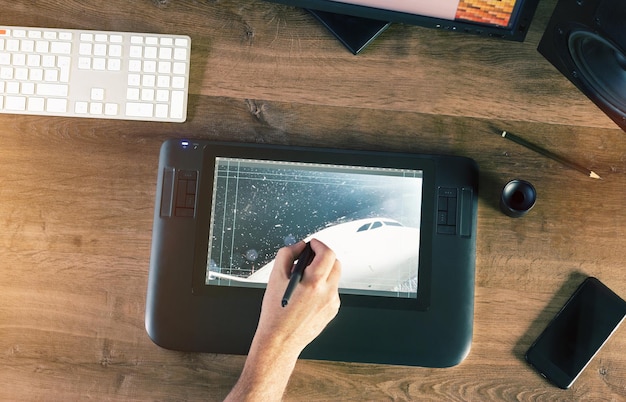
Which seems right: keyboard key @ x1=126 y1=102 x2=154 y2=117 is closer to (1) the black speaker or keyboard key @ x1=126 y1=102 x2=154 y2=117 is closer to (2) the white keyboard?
(2) the white keyboard

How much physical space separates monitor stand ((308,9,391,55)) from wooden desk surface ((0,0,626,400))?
0.02 metres

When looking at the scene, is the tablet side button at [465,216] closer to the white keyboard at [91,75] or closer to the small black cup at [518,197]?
the small black cup at [518,197]

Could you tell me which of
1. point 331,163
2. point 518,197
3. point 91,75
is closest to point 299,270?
point 331,163

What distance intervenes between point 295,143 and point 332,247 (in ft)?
0.61

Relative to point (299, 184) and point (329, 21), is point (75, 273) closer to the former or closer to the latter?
point (299, 184)

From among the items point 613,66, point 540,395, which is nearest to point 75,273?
point 540,395

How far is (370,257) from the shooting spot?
2.81 feet

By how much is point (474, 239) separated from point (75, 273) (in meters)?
0.64

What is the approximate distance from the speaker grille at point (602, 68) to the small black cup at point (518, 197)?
0.17 m

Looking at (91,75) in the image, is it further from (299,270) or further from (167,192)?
(299,270)

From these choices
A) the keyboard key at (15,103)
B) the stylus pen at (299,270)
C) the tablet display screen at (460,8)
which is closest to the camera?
the stylus pen at (299,270)

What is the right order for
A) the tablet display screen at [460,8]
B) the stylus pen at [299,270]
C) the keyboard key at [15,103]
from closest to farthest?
the stylus pen at [299,270] → the tablet display screen at [460,8] → the keyboard key at [15,103]

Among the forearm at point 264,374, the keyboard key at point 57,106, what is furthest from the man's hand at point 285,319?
the keyboard key at point 57,106

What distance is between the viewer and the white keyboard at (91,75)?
0.90m
